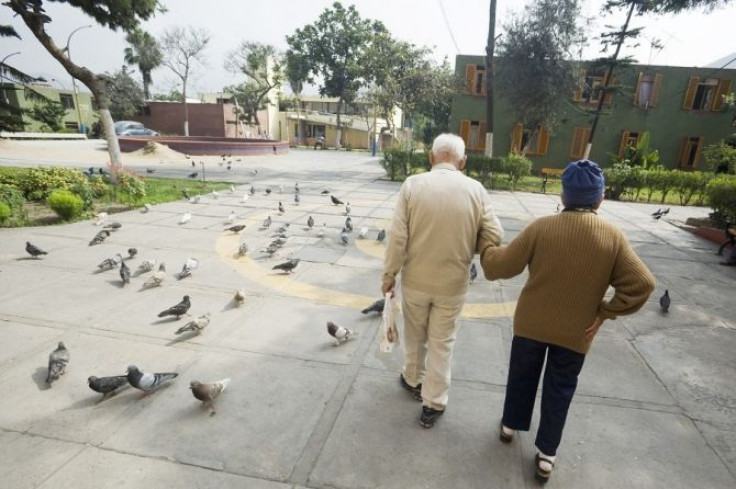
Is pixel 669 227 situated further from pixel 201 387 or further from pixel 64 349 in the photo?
pixel 64 349

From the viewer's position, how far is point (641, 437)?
2850 millimetres

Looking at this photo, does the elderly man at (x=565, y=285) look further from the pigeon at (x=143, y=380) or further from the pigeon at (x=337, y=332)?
the pigeon at (x=143, y=380)

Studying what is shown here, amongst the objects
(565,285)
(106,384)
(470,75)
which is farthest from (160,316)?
(470,75)

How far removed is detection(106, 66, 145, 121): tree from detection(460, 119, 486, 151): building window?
1367 inches

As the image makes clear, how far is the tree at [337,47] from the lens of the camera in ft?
149

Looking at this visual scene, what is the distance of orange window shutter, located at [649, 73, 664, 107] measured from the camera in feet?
72.5

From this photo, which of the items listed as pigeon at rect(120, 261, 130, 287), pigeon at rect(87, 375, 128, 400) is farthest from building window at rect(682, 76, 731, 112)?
pigeon at rect(87, 375, 128, 400)


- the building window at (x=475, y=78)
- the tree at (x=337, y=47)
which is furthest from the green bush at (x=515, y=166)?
the tree at (x=337, y=47)

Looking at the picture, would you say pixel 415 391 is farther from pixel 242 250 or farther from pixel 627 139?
pixel 627 139

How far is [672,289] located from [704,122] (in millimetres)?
23235

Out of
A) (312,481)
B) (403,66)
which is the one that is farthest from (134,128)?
(312,481)

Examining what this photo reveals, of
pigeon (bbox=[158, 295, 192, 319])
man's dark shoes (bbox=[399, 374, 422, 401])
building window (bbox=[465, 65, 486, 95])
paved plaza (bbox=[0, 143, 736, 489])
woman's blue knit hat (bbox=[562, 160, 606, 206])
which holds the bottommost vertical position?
paved plaza (bbox=[0, 143, 736, 489])

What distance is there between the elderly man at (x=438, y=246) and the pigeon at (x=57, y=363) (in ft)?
9.59

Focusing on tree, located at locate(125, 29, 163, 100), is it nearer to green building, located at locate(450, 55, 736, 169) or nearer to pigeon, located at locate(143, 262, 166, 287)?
green building, located at locate(450, 55, 736, 169)
